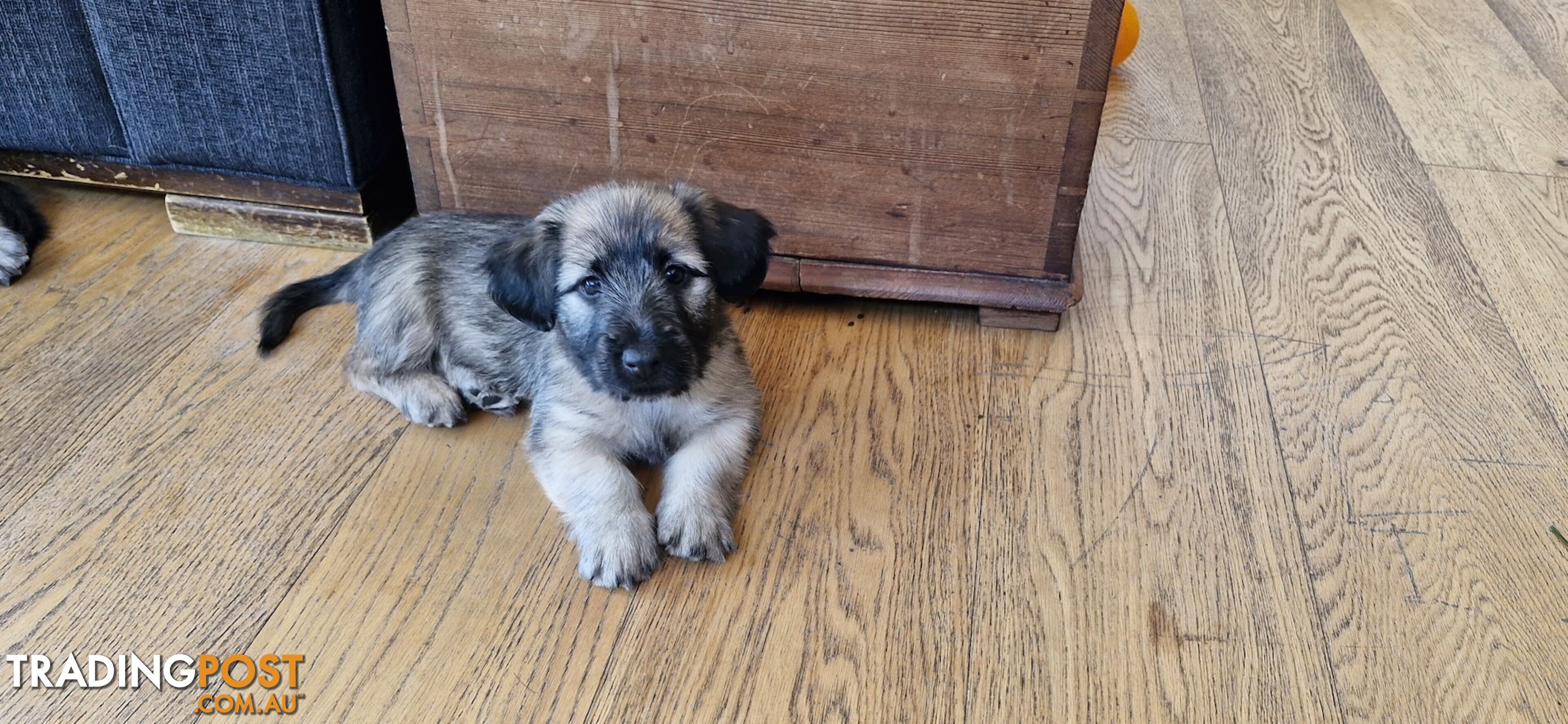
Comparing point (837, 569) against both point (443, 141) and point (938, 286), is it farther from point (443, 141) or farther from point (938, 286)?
point (443, 141)

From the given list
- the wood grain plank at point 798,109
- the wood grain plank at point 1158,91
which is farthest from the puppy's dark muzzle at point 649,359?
the wood grain plank at point 1158,91

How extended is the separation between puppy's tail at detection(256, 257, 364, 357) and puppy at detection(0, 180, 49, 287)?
64 cm

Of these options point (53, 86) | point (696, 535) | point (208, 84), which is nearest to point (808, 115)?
point (696, 535)

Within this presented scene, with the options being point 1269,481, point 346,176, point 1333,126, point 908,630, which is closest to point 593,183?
point 346,176

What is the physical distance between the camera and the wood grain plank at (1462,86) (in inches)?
145

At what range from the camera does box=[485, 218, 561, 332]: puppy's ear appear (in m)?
1.96

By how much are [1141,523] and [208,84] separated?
2359mm

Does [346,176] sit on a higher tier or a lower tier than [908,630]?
higher

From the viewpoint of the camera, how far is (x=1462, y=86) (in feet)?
13.6

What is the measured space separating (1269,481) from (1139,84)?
240 cm

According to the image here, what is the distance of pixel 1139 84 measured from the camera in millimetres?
4168

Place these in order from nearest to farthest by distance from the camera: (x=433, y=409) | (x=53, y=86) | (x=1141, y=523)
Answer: (x=1141, y=523) < (x=433, y=409) < (x=53, y=86)

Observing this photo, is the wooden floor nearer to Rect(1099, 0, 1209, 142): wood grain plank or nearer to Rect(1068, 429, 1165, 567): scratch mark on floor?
Rect(1068, 429, 1165, 567): scratch mark on floor

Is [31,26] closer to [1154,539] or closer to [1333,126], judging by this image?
[1154,539]
